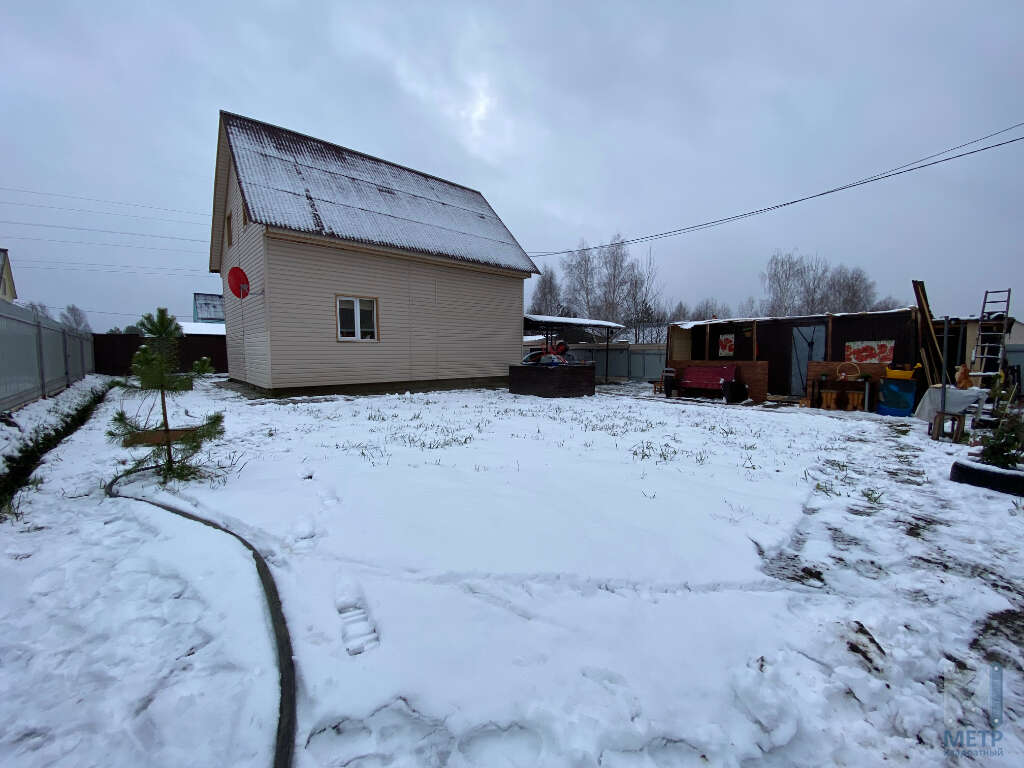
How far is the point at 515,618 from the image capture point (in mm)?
2078

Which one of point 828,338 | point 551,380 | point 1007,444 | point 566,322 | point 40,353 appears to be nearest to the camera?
point 1007,444

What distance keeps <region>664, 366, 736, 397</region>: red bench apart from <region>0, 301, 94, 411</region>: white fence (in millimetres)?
13356

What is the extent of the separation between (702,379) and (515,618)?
1170 centimetres

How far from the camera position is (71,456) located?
4.80 meters

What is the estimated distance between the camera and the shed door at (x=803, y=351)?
38.6 ft

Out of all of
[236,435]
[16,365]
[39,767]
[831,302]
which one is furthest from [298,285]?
[831,302]

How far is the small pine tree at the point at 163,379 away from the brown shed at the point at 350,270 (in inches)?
254

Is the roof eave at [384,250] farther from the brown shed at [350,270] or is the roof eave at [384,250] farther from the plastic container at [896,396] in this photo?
the plastic container at [896,396]

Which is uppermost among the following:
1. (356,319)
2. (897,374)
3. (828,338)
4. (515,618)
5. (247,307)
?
(247,307)

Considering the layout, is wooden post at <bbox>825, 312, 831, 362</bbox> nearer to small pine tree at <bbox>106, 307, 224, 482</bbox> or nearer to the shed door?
the shed door

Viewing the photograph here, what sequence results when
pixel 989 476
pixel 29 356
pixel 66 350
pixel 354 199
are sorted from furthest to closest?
pixel 354 199 → pixel 66 350 → pixel 29 356 → pixel 989 476

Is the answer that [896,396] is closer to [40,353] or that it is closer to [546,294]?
[40,353]

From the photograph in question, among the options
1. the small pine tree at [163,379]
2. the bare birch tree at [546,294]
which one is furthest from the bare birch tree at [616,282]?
the small pine tree at [163,379]

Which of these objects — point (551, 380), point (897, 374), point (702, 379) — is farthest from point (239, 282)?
point (897, 374)
